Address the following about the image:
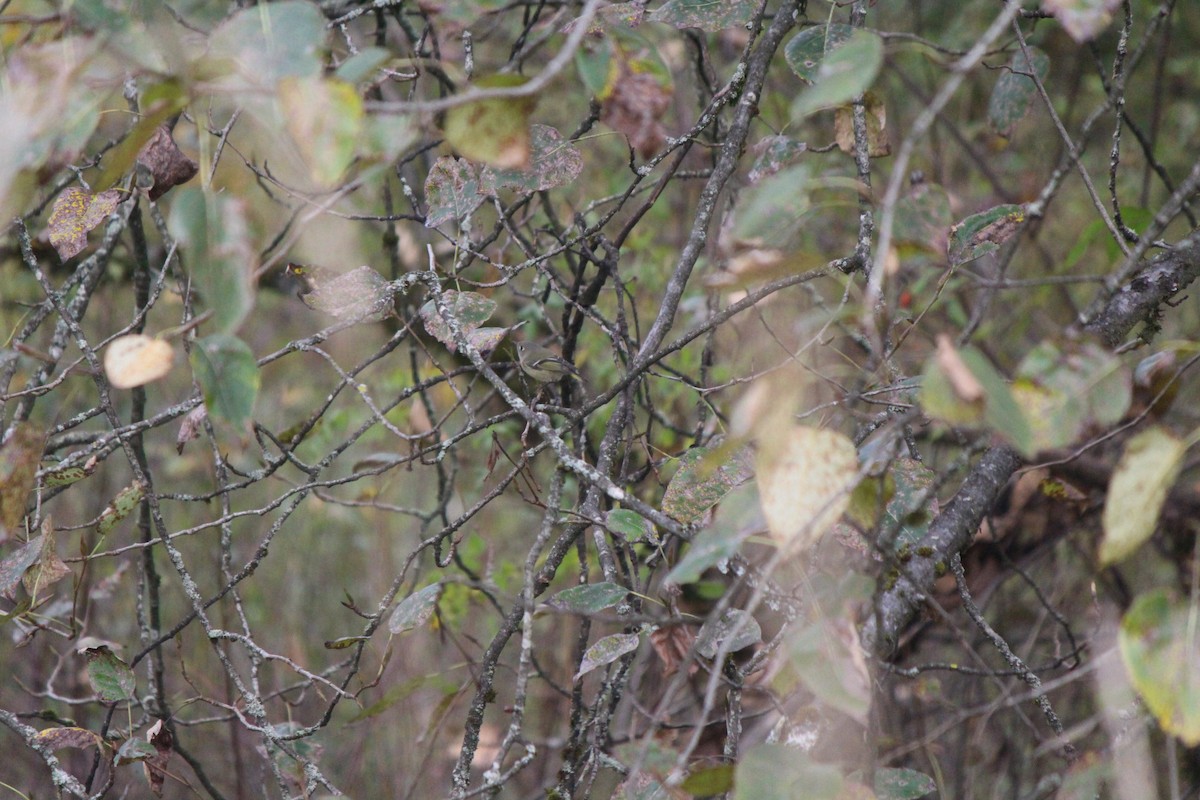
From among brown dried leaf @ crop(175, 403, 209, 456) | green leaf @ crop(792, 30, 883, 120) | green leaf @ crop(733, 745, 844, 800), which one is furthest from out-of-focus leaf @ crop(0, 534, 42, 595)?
green leaf @ crop(792, 30, 883, 120)

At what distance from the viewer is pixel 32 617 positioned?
1.08 metres

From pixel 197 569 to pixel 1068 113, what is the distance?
2836 millimetres

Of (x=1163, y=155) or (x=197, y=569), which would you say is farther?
(x=197, y=569)

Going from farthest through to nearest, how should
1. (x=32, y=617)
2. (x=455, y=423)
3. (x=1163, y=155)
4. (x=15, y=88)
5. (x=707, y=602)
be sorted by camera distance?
1. (x=1163, y=155)
2. (x=455, y=423)
3. (x=707, y=602)
4. (x=32, y=617)
5. (x=15, y=88)

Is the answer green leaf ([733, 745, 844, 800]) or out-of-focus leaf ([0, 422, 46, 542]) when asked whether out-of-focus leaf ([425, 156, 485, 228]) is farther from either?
green leaf ([733, 745, 844, 800])

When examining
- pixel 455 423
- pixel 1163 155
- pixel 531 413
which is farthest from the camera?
pixel 1163 155

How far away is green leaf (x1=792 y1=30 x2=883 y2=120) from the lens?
1.78 feet

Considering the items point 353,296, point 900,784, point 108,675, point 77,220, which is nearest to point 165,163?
point 77,220

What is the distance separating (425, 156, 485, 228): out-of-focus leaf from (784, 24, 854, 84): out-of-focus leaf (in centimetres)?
37

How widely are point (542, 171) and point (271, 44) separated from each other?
0.41 m

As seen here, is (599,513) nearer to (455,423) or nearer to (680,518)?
(680,518)

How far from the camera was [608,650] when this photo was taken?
0.83 m

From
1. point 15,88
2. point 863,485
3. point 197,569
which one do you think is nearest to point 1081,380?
point 863,485

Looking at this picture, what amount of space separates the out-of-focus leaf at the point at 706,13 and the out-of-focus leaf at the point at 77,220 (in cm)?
61
